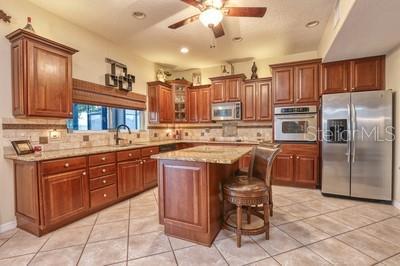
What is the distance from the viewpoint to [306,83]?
4.02 m

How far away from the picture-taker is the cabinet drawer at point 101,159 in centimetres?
296

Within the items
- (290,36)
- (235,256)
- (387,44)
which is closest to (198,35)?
(290,36)

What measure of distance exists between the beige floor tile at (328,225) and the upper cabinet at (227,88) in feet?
9.57

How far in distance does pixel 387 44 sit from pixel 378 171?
1.86 metres

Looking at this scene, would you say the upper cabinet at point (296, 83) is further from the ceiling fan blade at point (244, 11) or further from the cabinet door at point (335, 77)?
the ceiling fan blade at point (244, 11)

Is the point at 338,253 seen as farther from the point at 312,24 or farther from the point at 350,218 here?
the point at 312,24

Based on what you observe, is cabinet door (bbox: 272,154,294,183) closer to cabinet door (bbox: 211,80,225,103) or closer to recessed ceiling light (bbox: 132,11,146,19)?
cabinet door (bbox: 211,80,225,103)

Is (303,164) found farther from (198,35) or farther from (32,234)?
(32,234)

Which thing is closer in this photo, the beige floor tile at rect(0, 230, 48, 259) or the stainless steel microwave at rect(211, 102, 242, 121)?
the beige floor tile at rect(0, 230, 48, 259)

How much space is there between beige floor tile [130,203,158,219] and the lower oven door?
8.73ft

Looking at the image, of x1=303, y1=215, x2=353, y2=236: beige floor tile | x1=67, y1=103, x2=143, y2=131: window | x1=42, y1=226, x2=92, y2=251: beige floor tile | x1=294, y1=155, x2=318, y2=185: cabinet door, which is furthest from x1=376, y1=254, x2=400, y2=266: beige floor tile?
x1=67, y1=103, x2=143, y2=131: window

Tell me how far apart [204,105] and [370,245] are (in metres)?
4.03

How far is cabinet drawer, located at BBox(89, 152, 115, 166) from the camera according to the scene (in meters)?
2.96

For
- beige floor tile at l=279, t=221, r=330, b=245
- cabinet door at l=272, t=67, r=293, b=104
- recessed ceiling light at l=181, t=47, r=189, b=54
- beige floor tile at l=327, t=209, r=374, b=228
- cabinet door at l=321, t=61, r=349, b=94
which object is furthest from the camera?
recessed ceiling light at l=181, t=47, r=189, b=54
